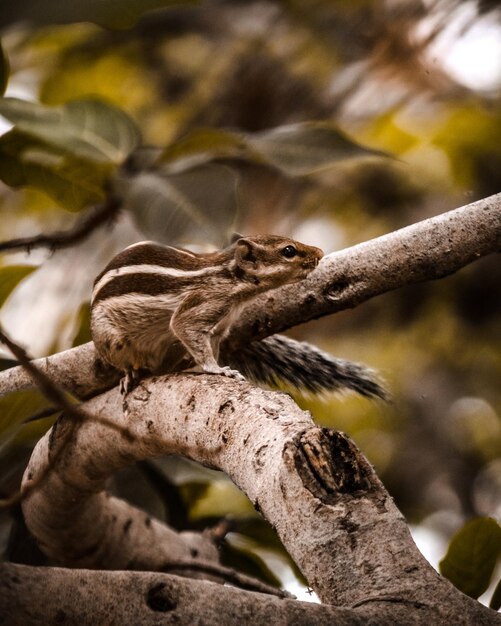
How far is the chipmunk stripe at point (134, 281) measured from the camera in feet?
4.85

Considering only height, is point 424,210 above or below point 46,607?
below

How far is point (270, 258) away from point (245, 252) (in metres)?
0.06

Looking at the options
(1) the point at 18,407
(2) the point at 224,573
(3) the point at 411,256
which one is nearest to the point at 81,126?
(1) the point at 18,407

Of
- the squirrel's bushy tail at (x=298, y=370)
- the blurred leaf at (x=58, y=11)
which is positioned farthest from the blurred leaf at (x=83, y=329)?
the blurred leaf at (x=58, y=11)

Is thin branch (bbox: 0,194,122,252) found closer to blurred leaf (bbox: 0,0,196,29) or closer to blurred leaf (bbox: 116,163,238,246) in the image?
blurred leaf (bbox: 116,163,238,246)

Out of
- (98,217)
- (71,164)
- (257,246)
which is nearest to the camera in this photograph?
(98,217)

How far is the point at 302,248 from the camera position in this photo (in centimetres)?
145

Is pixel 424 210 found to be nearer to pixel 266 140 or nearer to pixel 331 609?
pixel 266 140

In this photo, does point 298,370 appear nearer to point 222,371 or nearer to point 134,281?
point 222,371

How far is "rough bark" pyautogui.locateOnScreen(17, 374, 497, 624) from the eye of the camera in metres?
0.71

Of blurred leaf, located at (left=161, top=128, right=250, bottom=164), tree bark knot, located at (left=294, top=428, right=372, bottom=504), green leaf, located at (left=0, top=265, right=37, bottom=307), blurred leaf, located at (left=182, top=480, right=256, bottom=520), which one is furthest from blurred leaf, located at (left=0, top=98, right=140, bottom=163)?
blurred leaf, located at (left=182, top=480, right=256, bottom=520)

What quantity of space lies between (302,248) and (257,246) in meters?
0.16

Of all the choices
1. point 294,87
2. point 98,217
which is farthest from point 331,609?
point 294,87

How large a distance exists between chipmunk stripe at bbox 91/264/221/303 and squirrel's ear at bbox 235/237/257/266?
143 mm
